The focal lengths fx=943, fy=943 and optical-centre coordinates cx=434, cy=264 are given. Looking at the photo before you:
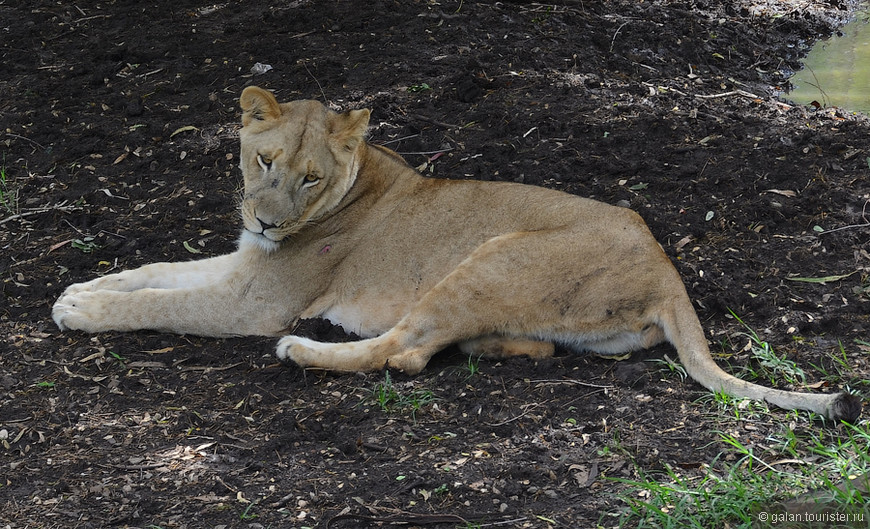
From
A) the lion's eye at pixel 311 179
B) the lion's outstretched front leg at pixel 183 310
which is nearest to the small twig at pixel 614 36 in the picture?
the lion's eye at pixel 311 179

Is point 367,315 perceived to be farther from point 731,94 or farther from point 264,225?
point 731,94

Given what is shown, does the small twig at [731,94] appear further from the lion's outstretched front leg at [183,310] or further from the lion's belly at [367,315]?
the lion's outstretched front leg at [183,310]

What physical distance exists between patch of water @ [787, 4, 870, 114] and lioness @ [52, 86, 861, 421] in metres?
3.87

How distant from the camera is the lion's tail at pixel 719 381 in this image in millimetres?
3643

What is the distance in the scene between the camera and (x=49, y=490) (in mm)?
3717

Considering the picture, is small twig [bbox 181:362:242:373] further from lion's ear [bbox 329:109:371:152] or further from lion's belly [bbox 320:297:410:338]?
lion's ear [bbox 329:109:371:152]

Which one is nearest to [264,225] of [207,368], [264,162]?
[264,162]

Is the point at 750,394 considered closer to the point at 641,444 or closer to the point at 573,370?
the point at 641,444

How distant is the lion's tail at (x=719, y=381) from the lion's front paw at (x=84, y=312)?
2.87m

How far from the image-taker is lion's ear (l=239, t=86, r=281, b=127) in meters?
4.87

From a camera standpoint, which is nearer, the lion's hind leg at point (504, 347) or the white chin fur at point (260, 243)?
the lion's hind leg at point (504, 347)

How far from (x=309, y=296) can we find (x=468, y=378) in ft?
3.61

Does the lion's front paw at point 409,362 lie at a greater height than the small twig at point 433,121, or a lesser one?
lesser

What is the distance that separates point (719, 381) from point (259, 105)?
2669 mm
